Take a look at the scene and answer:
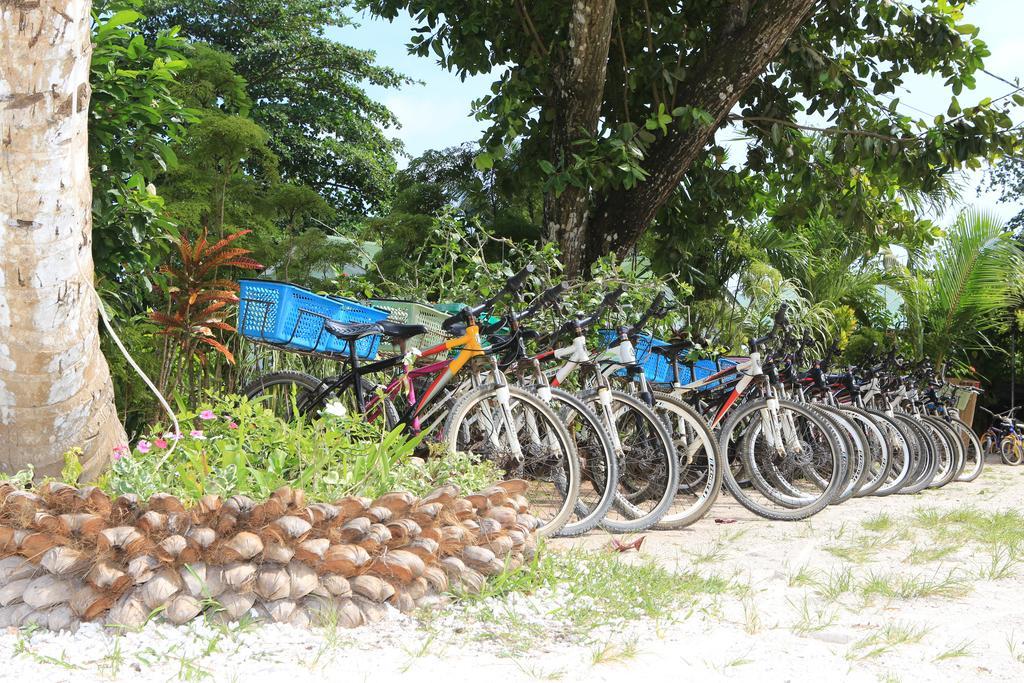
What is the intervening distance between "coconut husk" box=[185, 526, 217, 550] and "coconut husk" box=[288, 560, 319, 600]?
25cm

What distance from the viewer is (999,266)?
13250 mm

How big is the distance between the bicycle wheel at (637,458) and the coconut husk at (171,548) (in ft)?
7.70

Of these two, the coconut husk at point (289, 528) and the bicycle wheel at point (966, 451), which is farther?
the bicycle wheel at point (966, 451)

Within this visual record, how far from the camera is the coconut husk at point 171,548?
2.91 meters

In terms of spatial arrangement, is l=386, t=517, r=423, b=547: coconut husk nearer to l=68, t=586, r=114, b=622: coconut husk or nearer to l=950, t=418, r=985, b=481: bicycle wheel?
l=68, t=586, r=114, b=622: coconut husk

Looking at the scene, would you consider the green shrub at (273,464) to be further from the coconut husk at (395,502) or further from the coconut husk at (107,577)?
the coconut husk at (107,577)

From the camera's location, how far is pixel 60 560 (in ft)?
9.50

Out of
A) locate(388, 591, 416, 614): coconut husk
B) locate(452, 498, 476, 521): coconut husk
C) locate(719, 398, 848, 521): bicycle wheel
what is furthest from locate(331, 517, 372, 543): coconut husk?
locate(719, 398, 848, 521): bicycle wheel

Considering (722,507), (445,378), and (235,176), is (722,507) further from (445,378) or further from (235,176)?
(235,176)

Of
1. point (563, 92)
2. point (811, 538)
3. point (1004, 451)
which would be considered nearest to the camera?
point (811, 538)

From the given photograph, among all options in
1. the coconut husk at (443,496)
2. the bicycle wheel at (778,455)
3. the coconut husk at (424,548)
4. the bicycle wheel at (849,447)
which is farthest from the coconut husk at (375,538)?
the bicycle wheel at (849,447)

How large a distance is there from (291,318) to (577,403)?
152 cm

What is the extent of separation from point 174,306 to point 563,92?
148 inches

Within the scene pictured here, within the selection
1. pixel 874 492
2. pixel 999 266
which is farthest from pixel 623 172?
pixel 999 266
